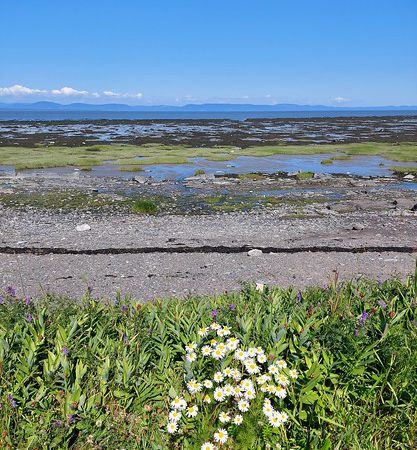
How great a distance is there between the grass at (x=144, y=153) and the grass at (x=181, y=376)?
35.7 meters

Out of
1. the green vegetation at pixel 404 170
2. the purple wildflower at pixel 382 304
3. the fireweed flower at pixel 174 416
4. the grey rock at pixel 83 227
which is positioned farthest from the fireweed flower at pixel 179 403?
the green vegetation at pixel 404 170

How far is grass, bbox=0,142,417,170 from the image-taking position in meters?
41.0

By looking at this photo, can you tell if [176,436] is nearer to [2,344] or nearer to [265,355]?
[265,355]

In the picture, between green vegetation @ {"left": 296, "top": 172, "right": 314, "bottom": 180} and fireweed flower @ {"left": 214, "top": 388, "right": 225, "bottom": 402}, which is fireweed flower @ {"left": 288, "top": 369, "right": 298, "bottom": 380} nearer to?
fireweed flower @ {"left": 214, "top": 388, "right": 225, "bottom": 402}

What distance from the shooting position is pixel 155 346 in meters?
4.90

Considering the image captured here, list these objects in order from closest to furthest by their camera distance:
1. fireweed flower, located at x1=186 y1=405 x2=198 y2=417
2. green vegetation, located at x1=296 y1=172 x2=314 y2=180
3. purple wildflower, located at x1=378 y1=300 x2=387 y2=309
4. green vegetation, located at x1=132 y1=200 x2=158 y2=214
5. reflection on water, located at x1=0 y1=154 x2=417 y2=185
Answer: fireweed flower, located at x1=186 y1=405 x2=198 y2=417 < purple wildflower, located at x1=378 y1=300 x2=387 y2=309 < green vegetation, located at x1=132 y1=200 x2=158 y2=214 < green vegetation, located at x1=296 y1=172 x2=314 y2=180 < reflection on water, located at x1=0 y1=154 x2=417 y2=185

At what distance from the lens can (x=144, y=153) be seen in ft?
155

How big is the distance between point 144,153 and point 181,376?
43.9m

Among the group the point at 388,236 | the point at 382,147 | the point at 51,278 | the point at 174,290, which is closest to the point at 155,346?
the point at 174,290

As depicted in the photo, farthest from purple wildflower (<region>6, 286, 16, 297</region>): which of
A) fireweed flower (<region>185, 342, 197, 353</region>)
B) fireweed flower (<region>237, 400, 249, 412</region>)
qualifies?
fireweed flower (<region>237, 400, 249, 412</region>)

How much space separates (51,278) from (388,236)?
36.9 ft

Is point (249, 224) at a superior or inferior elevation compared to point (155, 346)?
inferior

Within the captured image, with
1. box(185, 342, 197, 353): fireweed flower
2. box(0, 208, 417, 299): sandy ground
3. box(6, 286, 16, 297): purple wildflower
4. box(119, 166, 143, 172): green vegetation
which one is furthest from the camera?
box(119, 166, 143, 172): green vegetation

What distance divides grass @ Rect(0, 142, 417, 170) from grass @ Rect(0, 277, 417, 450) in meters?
35.7
